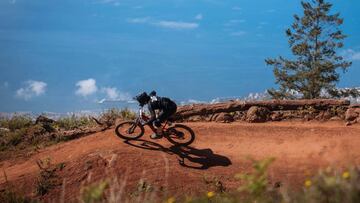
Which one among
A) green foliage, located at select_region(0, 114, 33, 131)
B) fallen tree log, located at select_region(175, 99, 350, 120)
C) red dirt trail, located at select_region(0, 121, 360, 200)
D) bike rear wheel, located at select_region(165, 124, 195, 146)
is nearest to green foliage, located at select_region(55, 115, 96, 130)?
green foliage, located at select_region(0, 114, 33, 131)

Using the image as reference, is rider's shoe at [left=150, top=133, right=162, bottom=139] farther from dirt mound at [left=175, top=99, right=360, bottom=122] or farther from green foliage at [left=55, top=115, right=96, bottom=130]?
green foliage at [left=55, top=115, right=96, bottom=130]

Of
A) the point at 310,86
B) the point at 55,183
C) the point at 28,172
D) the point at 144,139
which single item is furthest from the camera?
the point at 310,86

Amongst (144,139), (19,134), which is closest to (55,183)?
(144,139)

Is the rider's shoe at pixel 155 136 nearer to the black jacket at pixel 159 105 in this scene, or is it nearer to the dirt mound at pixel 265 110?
the black jacket at pixel 159 105

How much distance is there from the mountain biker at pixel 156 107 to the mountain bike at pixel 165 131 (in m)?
0.19

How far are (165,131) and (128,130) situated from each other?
4.06ft

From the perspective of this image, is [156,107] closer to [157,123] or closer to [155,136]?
[157,123]

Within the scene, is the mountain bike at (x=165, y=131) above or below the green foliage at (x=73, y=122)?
below

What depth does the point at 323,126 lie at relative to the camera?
726 inches

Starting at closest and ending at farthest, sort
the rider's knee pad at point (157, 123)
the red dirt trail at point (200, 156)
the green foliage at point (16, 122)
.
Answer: the red dirt trail at point (200, 156) < the rider's knee pad at point (157, 123) < the green foliage at point (16, 122)

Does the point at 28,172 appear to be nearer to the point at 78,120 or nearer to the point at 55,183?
the point at 55,183

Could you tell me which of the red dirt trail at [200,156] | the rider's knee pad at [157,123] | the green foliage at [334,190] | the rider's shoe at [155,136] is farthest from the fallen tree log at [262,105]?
the green foliage at [334,190]

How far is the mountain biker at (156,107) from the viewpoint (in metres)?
17.0

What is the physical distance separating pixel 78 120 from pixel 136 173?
7607 mm
